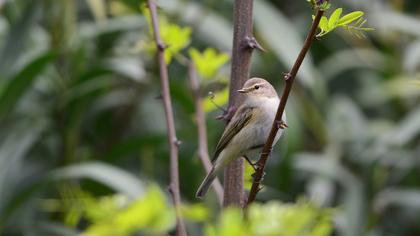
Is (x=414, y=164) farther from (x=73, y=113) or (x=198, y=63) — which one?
(x=198, y=63)

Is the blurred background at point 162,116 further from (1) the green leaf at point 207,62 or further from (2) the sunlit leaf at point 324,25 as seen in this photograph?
(2) the sunlit leaf at point 324,25

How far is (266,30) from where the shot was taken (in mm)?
4965

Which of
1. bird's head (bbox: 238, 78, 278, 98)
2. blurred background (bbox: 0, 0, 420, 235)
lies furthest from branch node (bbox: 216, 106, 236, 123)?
blurred background (bbox: 0, 0, 420, 235)

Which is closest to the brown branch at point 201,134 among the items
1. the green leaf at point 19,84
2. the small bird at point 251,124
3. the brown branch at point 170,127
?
the brown branch at point 170,127

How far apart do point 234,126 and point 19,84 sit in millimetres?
1603

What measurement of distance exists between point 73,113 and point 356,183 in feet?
6.36

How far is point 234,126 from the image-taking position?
2873 mm

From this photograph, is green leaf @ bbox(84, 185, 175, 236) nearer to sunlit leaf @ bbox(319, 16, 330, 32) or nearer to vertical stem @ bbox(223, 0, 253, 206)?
sunlit leaf @ bbox(319, 16, 330, 32)

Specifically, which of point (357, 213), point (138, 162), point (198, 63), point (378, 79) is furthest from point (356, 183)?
point (198, 63)

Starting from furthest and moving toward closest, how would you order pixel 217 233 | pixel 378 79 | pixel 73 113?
pixel 378 79 → pixel 73 113 → pixel 217 233

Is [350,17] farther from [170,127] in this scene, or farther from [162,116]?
[162,116]

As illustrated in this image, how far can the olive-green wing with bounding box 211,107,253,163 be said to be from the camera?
2.74m

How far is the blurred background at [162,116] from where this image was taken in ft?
13.8

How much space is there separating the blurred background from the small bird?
68cm
